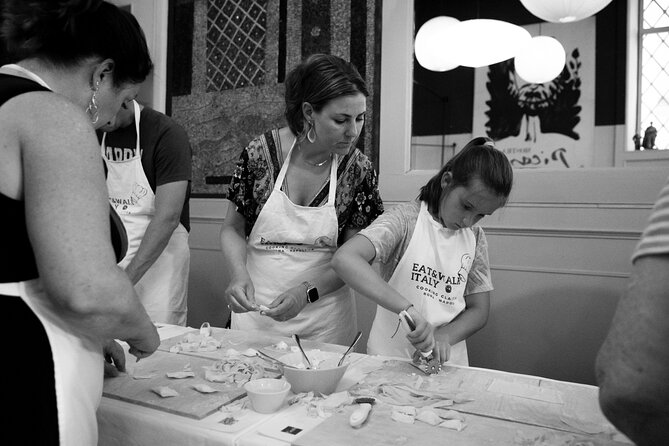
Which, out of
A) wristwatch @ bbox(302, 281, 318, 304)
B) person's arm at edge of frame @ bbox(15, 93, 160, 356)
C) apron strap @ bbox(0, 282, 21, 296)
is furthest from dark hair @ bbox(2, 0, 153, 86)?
wristwatch @ bbox(302, 281, 318, 304)

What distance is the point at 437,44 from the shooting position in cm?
258

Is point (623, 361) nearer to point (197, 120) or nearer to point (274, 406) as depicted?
point (274, 406)

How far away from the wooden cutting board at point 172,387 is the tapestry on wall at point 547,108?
11.5ft

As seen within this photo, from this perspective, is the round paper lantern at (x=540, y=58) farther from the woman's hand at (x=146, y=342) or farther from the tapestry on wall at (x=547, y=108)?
the woman's hand at (x=146, y=342)

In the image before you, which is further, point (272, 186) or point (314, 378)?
point (272, 186)

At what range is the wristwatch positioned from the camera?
180cm

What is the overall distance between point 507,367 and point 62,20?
2472mm

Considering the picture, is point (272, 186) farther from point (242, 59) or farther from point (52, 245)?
point (242, 59)

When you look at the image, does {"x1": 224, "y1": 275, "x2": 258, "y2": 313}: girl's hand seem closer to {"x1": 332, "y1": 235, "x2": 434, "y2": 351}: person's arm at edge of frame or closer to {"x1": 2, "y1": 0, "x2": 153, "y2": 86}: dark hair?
{"x1": 332, "y1": 235, "x2": 434, "y2": 351}: person's arm at edge of frame

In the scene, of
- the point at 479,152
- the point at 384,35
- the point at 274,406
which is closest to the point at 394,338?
the point at 479,152

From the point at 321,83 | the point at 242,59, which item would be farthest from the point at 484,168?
the point at 242,59

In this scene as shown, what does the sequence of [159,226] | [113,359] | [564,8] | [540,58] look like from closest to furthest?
[113,359], [159,226], [564,8], [540,58]

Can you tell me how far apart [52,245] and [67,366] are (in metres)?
0.22

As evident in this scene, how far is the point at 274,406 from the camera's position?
3.45ft
